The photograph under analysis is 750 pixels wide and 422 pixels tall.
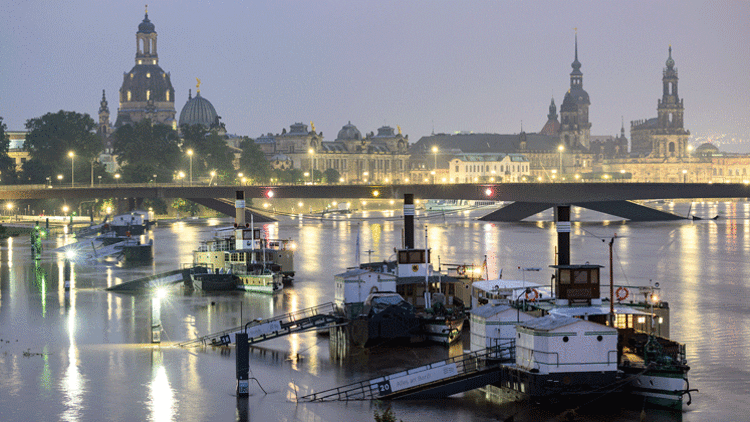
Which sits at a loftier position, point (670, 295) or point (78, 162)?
point (78, 162)

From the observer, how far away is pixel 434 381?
35312mm

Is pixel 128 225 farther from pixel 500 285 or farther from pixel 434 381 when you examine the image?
pixel 434 381

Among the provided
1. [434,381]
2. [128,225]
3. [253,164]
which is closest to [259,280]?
[434,381]

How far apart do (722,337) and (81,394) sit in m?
27.9

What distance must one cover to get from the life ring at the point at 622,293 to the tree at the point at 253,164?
14921 cm

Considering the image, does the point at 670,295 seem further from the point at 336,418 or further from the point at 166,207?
the point at 166,207

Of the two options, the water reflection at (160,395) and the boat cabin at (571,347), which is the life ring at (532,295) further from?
the water reflection at (160,395)

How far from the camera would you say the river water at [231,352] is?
3403cm

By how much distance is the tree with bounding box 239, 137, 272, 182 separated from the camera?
189 m

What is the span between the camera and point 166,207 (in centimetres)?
16700

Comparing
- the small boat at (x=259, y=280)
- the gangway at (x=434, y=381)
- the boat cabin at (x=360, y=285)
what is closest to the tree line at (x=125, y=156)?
the small boat at (x=259, y=280)

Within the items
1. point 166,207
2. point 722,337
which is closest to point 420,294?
point 722,337

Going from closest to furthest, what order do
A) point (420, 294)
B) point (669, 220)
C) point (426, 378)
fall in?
point (426, 378), point (420, 294), point (669, 220)

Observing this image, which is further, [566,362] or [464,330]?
[464,330]
